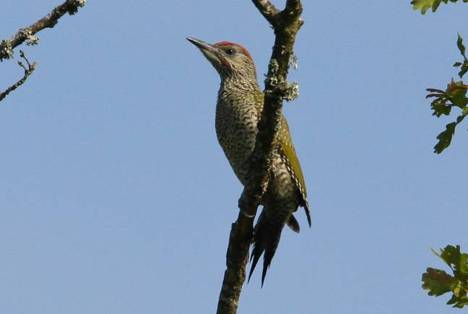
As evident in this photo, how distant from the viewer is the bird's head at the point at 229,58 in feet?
30.3

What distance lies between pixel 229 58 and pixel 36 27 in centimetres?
538

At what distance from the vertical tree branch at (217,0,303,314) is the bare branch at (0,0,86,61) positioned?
0.91 m

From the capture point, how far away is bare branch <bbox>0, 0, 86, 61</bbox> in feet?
13.1

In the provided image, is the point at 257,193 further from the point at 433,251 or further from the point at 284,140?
the point at 284,140

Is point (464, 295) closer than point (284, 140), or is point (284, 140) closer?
point (464, 295)

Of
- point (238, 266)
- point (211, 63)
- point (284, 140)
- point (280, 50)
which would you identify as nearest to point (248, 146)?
point (284, 140)

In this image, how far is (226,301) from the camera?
5434 mm

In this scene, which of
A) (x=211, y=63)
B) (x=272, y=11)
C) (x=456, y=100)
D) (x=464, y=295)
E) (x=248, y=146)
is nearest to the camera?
(x=464, y=295)

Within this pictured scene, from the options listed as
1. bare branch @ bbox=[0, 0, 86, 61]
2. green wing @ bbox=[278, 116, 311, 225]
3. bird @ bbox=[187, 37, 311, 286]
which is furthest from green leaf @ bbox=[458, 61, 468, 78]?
green wing @ bbox=[278, 116, 311, 225]

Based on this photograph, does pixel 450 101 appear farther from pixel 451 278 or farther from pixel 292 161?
pixel 292 161

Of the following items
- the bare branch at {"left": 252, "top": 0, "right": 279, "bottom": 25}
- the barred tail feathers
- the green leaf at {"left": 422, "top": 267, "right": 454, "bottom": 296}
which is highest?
the barred tail feathers

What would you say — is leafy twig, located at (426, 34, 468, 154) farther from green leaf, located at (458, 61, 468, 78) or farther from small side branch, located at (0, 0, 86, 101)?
small side branch, located at (0, 0, 86, 101)

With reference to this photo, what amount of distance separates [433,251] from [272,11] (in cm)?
141

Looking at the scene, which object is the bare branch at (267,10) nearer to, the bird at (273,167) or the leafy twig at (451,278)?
the leafy twig at (451,278)
